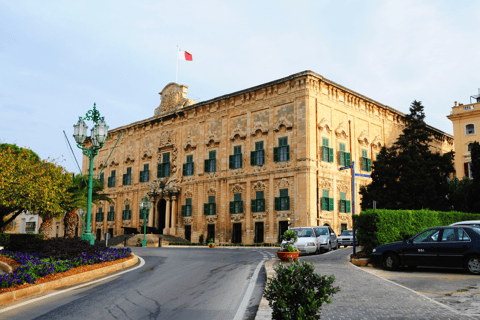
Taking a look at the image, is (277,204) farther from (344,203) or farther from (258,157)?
(344,203)

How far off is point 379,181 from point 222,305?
27.1 m

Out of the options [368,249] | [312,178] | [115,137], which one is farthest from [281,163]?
[115,137]

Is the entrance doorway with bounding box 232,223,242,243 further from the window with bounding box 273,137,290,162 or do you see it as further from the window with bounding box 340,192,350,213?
the window with bounding box 340,192,350,213

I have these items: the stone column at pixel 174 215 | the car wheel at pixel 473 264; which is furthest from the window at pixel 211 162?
the car wheel at pixel 473 264

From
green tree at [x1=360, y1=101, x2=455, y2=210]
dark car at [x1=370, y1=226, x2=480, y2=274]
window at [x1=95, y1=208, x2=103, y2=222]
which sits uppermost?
green tree at [x1=360, y1=101, x2=455, y2=210]

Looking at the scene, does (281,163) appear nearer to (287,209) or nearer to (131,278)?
(287,209)

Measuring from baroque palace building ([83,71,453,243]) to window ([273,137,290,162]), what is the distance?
3.2 inches

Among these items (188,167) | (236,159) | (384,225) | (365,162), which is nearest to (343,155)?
(365,162)

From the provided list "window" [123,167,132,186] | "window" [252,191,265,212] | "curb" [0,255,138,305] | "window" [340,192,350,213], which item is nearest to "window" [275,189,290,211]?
"window" [252,191,265,212]

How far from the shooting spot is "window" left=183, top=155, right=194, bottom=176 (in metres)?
42.7

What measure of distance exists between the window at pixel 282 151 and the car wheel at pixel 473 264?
903 inches

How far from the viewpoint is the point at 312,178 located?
3391 cm

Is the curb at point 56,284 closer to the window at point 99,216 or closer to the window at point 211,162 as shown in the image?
the window at point 211,162

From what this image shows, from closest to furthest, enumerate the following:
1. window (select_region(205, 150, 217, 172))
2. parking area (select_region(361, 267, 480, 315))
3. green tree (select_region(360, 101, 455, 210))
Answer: parking area (select_region(361, 267, 480, 315)) → green tree (select_region(360, 101, 455, 210)) → window (select_region(205, 150, 217, 172))
